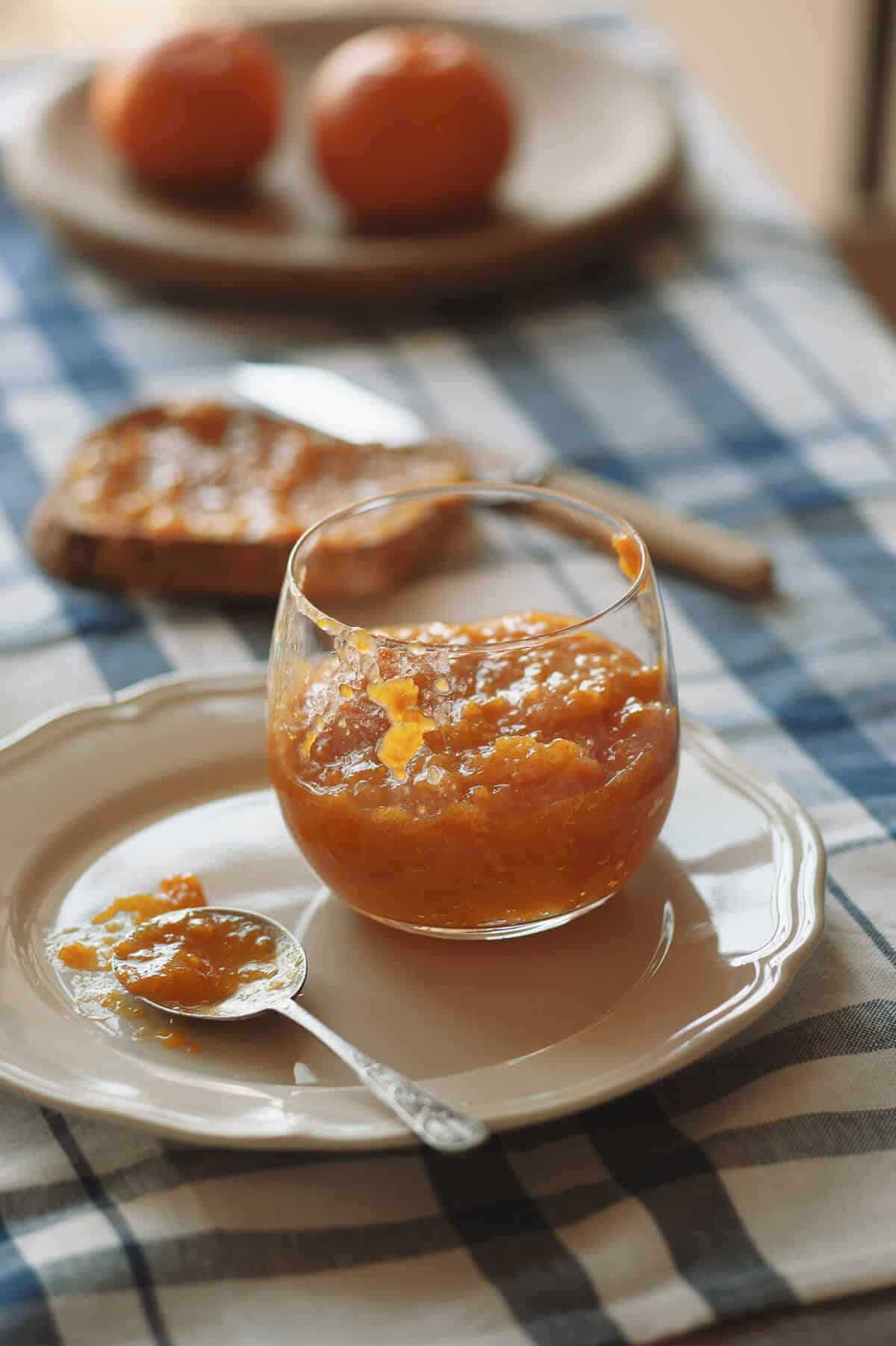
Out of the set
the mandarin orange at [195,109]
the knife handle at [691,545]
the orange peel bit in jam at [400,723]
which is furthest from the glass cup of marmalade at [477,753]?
the mandarin orange at [195,109]

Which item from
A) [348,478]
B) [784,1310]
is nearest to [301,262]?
[348,478]

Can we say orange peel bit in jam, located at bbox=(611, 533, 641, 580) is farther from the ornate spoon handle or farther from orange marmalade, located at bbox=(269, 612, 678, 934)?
the ornate spoon handle

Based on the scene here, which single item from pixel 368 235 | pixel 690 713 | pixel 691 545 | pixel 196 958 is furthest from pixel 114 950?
pixel 368 235

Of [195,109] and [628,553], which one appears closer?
[628,553]

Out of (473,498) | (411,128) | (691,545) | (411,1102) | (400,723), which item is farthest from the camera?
(411,128)

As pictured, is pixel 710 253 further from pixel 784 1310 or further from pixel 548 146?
pixel 784 1310

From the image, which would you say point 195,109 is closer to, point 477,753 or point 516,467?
point 516,467
